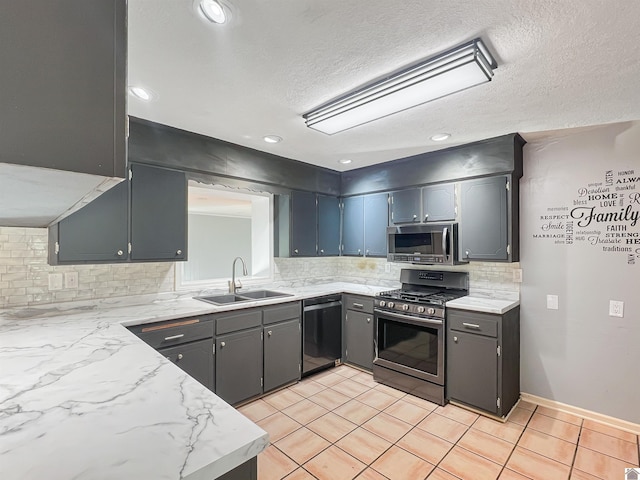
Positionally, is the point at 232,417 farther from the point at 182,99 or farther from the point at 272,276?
the point at 272,276

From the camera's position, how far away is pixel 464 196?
3.16 m

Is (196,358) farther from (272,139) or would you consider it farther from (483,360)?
(483,360)

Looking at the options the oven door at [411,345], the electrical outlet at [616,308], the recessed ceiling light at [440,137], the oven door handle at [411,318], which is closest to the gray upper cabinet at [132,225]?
the oven door handle at [411,318]

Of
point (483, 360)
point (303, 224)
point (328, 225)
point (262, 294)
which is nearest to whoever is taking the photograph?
point (483, 360)

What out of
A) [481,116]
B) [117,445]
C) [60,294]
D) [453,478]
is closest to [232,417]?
[117,445]

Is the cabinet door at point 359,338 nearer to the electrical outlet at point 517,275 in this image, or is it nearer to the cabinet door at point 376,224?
the cabinet door at point 376,224

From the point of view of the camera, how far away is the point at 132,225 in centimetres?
253

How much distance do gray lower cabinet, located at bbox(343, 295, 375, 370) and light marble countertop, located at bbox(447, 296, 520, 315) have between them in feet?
3.07

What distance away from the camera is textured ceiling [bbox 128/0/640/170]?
135cm

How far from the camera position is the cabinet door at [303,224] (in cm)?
378

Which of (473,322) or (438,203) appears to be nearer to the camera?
(473,322)

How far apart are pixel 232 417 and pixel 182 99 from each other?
203cm

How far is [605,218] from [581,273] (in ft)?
1.63

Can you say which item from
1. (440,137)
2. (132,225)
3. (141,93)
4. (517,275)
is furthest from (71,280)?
(517,275)
